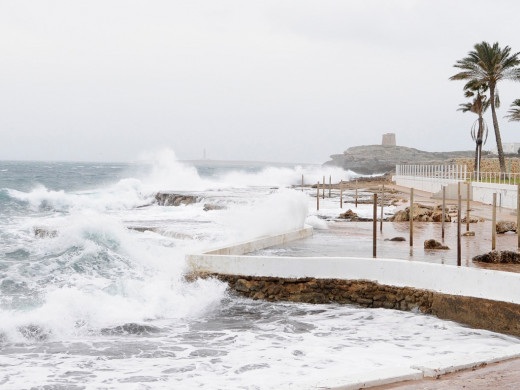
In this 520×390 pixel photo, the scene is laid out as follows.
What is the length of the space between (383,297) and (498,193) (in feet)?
58.7

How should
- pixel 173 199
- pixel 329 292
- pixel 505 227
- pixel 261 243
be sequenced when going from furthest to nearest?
pixel 173 199 → pixel 505 227 → pixel 261 243 → pixel 329 292

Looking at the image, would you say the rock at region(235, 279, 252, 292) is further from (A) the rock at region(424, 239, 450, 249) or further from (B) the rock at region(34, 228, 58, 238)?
(B) the rock at region(34, 228, 58, 238)

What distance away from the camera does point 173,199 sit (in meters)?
36.5

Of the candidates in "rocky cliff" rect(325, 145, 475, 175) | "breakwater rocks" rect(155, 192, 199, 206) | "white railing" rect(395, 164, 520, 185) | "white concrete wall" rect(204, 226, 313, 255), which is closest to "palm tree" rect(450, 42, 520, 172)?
"white railing" rect(395, 164, 520, 185)

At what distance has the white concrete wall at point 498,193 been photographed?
990 inches

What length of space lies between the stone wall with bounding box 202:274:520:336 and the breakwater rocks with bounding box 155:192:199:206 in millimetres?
22866

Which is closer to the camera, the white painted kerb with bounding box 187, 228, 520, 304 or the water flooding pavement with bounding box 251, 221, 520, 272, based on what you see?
the white painted kerb with bounding box 187, 228, 520, 304

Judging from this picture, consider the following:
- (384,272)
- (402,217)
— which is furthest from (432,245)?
(402,217)

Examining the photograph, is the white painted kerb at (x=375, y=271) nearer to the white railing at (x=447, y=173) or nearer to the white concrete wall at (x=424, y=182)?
the white concrete wall at (x=424, y=182)

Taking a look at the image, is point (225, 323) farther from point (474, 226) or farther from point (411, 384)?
point (474, 226)

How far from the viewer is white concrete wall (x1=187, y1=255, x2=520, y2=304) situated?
9758 millimetres

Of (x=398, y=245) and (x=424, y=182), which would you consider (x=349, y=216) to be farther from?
(x=424, y=182)

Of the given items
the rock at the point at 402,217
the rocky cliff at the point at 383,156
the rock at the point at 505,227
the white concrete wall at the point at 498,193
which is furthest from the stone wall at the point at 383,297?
the rocky cliff at the point at 383,156

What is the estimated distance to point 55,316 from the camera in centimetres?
1011
